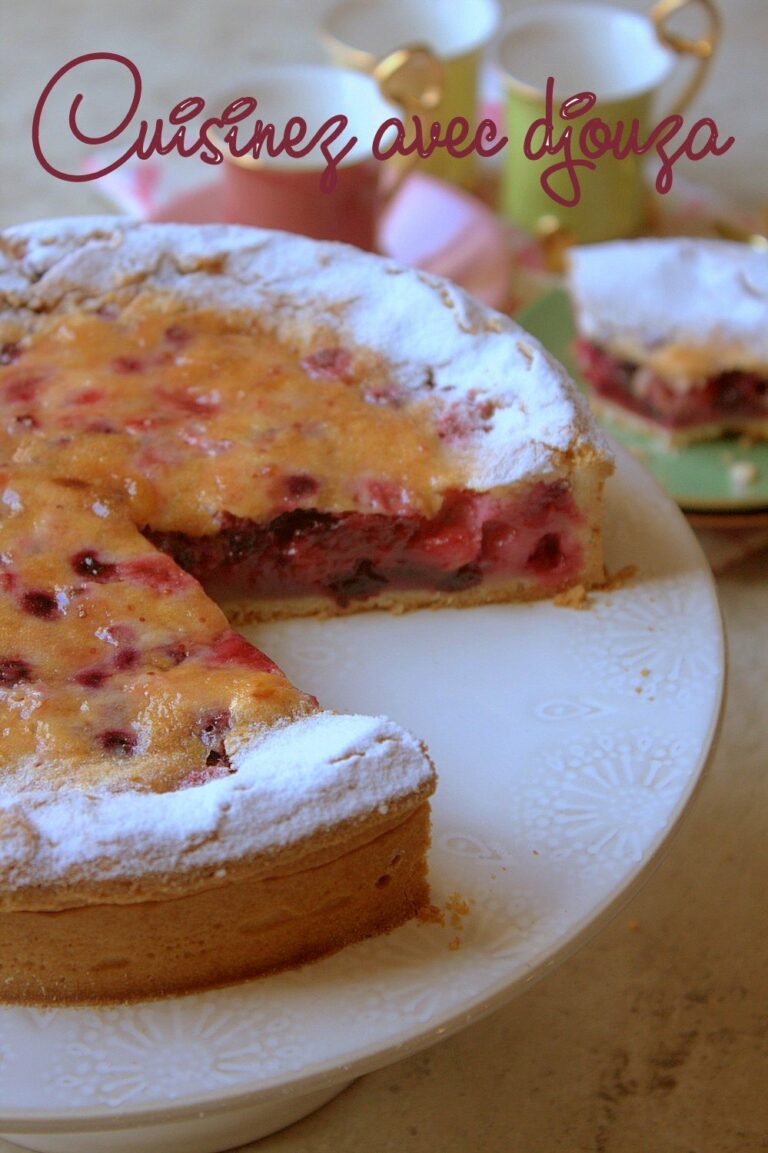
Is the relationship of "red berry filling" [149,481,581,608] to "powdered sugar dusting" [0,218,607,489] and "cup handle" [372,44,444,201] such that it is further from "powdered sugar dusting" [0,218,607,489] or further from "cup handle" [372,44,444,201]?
"cup handle" [372,44,444,201]

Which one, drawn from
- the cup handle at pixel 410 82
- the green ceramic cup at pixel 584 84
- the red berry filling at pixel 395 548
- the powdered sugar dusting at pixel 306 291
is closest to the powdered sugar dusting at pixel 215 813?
the red berry filling at pixel 395 548

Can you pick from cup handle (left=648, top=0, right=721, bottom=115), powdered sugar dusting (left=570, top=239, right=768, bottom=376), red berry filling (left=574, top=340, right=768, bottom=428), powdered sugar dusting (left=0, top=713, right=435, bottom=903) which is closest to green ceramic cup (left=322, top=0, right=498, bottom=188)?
cup handle (left=648, top=0, right=721, bottom=115)

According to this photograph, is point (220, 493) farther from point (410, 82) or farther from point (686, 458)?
point (410, 82)

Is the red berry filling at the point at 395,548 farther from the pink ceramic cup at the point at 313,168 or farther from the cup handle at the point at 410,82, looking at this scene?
the cup handle at the point at 410,82

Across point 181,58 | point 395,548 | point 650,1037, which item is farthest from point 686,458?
point 181,58

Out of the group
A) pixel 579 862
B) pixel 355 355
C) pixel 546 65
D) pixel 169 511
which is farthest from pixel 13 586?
pixel 546 65

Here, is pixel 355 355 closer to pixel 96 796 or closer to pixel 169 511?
pixel 169 511
